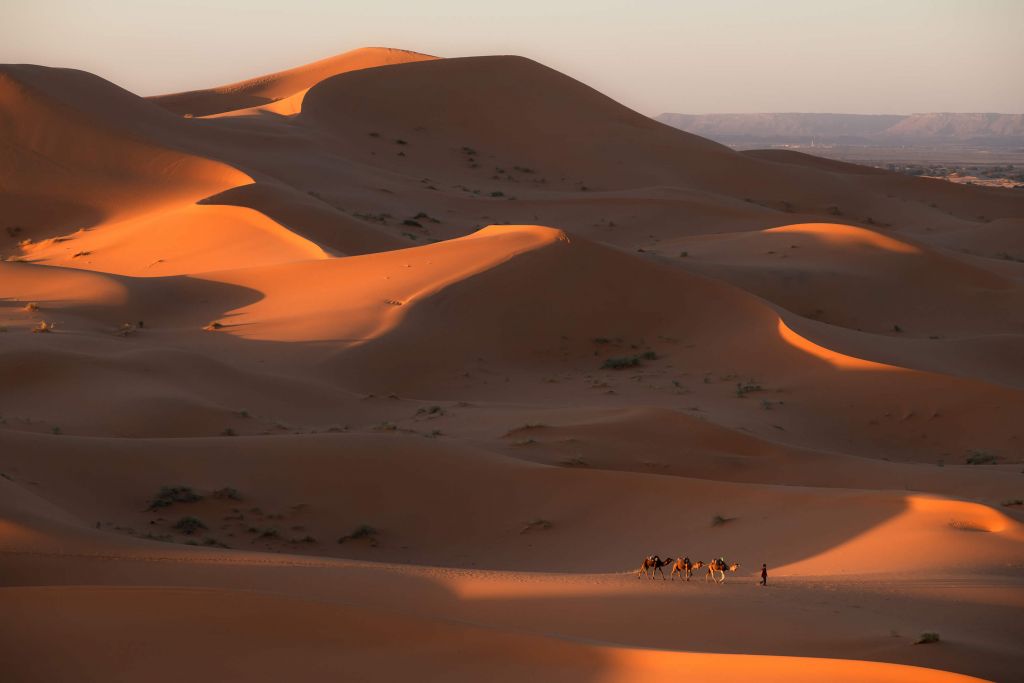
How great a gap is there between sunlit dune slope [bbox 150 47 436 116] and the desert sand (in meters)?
16.1

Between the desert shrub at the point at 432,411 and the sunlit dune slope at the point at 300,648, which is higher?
the sunlit dune slope at the point at 300,648

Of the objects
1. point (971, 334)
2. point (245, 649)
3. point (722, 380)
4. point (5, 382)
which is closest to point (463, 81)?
point (971, 334)

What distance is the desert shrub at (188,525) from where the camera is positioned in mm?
10258

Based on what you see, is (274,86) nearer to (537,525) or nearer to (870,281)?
(870,281)

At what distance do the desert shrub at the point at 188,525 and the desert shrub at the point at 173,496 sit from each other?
31cm

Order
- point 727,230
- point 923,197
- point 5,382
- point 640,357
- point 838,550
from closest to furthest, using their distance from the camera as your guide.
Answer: point 838,550 < point 5,382 < point 640,357 < point 727,230 < point 923,197

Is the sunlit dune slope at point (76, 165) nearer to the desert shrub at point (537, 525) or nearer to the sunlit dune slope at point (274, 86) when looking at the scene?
the sunlit dune slope at point (274, 86)

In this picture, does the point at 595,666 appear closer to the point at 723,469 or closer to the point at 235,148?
the point at 723,469

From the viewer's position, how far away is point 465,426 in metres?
14.9

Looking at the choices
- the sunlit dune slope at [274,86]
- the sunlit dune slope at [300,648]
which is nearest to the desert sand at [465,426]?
the sunlit dune slope at [300,648]

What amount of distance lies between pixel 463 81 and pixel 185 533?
43583 mm

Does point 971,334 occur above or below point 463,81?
below

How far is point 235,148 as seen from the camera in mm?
38406

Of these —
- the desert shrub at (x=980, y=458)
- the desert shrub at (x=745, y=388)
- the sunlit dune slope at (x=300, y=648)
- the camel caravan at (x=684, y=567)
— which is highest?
the sunlit dune slope at (x=300, y=648)
